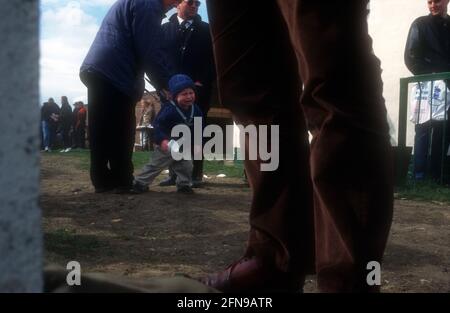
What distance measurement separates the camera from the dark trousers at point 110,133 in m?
4.40

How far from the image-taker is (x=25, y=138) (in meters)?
0.61

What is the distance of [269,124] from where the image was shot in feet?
4.75

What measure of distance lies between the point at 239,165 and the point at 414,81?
10.7ft

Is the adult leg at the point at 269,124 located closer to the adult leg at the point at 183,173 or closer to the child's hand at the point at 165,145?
the adult leg at the point at 183,173

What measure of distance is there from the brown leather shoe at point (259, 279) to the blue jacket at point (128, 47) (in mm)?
3189

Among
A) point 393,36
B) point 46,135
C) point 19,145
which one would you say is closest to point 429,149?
point 393,36

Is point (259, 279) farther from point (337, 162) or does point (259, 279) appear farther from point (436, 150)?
point (436, 150)

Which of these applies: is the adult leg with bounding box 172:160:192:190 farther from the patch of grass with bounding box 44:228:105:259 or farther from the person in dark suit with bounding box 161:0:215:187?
the patch of grass with bounding box 44:228:105:259

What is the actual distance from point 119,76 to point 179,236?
2097 mm

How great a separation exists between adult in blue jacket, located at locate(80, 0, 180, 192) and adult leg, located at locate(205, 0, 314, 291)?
2.95 metres

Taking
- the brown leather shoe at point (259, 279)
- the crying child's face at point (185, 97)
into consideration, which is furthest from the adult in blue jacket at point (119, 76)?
the brown leather shoe at point (259, 279)

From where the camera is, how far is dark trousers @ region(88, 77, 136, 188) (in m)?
4.40
